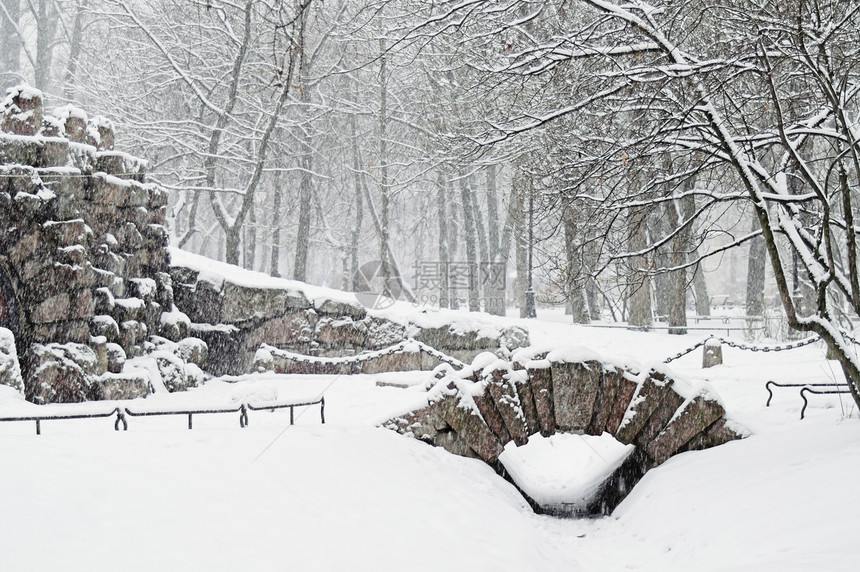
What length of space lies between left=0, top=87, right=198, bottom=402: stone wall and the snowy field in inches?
98.7

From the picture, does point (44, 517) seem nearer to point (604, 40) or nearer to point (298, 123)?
point (604, 40)

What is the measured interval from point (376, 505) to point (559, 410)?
325 centimetres

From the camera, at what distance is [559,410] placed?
858 cm

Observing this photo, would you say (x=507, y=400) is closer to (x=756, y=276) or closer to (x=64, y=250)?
(x=64, y=250)

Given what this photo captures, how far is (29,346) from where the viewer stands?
10.8m

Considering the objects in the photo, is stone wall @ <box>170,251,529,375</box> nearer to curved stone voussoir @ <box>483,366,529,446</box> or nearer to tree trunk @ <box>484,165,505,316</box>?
curved stone voussoir @ <box>483,366,529,446</box>

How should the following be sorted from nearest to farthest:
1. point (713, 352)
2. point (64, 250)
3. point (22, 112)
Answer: point (64, 250) < point (22, 112) < point (713, 352)

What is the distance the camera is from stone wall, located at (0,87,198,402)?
10680mm

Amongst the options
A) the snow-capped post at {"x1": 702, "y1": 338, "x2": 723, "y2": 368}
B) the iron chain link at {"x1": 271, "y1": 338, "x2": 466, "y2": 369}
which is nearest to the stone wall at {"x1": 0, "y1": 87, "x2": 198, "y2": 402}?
the iron chain link at {"x1": 271, "y1": 338, "x2": 466, "y2": 369}

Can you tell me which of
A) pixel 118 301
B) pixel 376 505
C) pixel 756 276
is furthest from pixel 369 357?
pixel 756 276

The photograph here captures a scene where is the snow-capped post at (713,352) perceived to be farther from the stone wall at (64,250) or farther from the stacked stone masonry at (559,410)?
the stone wall at (64,250)

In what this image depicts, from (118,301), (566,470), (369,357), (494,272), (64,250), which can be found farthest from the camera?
(494,272)

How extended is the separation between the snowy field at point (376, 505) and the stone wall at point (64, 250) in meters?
2.51

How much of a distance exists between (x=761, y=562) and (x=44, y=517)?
4.28m
